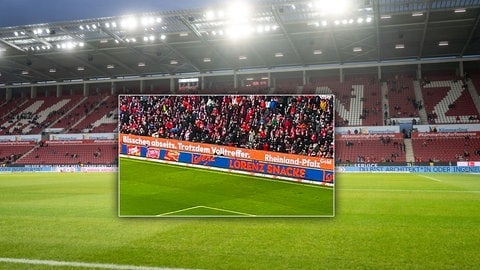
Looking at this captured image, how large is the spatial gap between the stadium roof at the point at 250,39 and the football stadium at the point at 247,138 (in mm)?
217

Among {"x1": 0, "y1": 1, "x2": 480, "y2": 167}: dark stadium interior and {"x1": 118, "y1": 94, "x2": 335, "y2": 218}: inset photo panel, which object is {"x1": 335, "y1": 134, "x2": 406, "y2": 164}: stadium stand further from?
{"x1": 118, "y1": 94, "x2": 335, "y2": 218}: inset photo panel

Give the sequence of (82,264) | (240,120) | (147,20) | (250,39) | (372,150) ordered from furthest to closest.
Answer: (250,39) < (372,150) < (147,20) < (240,120) < (82,264)

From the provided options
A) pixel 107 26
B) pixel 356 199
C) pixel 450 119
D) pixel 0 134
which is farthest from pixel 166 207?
pixel 0 134

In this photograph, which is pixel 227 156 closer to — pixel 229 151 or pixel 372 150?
pixel 229 151

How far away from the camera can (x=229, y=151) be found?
7.14 meters

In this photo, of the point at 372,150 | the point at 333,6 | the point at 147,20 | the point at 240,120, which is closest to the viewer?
the point at 240,120

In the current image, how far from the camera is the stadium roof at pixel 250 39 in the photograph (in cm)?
3127

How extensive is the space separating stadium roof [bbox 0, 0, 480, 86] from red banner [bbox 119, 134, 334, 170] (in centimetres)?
2459

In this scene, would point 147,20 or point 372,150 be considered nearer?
point 147,20

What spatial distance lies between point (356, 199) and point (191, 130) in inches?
292

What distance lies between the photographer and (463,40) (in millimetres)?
38031

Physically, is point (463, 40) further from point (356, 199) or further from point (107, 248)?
point (107, 248)

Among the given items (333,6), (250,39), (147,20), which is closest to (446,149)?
(333,6)

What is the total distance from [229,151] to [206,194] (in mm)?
860
